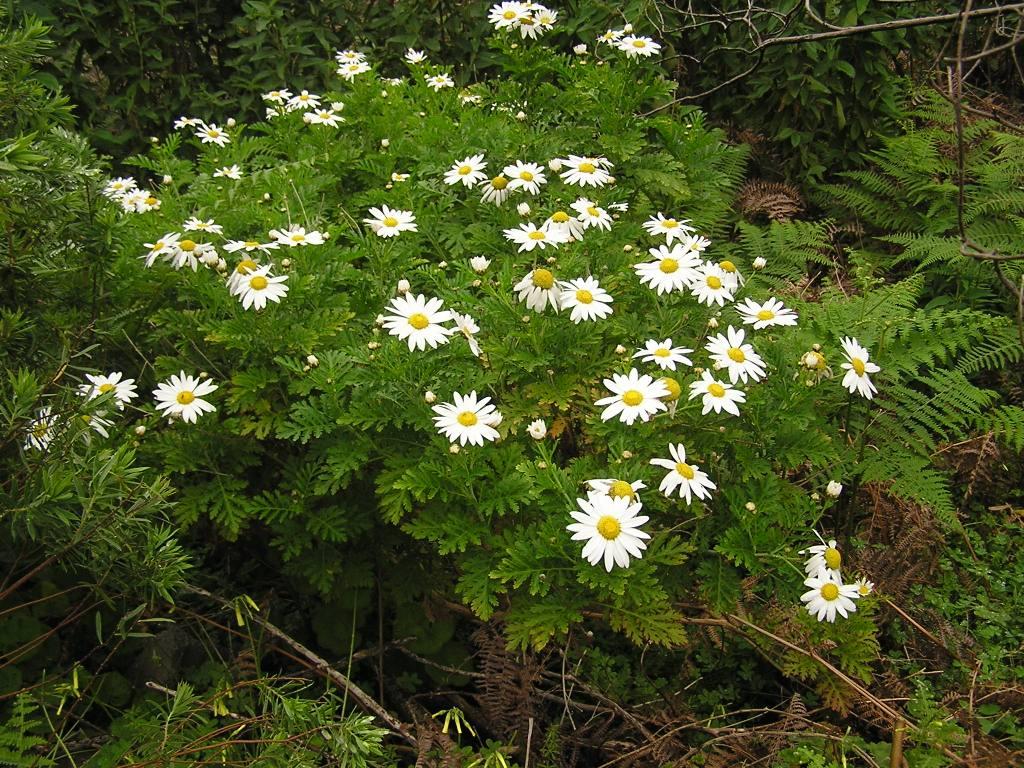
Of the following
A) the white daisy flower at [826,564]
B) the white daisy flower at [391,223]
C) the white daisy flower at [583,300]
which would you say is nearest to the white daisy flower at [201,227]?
the white daisy flower at [391,223]

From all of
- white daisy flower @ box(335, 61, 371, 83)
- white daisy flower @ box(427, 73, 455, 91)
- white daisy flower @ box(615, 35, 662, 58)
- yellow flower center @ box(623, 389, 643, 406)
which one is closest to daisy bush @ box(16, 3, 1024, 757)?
yellow flower center @ box(623, 389, 643, 406)

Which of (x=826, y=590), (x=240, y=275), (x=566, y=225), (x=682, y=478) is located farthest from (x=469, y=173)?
(x=826, y=590)

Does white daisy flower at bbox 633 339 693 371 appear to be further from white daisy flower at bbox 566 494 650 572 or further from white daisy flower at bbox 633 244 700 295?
white daisy flower at bbox 566 494 650 572

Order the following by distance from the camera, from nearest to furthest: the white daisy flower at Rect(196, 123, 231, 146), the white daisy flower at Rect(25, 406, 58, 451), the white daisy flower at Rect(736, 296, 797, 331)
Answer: the white daisy flower at Rect(25, 406, 58, 451) → the white daisy flower at Rect(736, 296, 797, 331) → the white daisy flower at Rect(196, 123, 231, 146)

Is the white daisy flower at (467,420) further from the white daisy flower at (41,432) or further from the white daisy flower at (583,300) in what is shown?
the white daisy flower at (41,432)

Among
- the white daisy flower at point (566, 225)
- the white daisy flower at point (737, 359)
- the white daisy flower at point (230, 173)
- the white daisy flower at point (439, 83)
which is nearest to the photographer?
the white daisy flower at point (737, 359)

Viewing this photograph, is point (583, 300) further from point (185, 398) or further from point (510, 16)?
point (510, 16)

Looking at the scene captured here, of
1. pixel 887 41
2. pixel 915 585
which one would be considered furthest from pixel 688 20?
pixel 915 585
